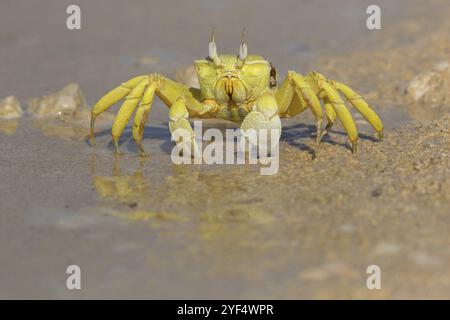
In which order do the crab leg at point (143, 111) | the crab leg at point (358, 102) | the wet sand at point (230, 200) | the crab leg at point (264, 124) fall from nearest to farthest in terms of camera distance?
1. the wet sand at point (230, 200)
2. the crab leg at point (264, 124)
3. the crab leg at point (143, 111)
4. the crab leg at point (358, 102)

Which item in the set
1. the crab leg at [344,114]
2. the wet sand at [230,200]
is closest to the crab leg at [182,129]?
the wet sand at [230,200]

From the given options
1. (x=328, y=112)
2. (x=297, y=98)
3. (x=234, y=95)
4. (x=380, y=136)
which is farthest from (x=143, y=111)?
(x=380, y=136)

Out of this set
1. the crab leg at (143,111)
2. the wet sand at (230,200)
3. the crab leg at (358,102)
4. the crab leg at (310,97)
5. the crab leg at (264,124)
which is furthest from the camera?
the crab leg at (358,102)

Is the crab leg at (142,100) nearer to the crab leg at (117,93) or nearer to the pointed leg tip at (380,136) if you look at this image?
the crab leg at (117,93)

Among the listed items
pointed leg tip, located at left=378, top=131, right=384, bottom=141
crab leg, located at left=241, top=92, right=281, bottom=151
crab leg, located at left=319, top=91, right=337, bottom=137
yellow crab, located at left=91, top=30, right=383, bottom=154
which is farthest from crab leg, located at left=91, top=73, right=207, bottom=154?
pointed leg tip, located at left=378, top=131, right=384, bottom=141

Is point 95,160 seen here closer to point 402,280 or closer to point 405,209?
point 405,209
